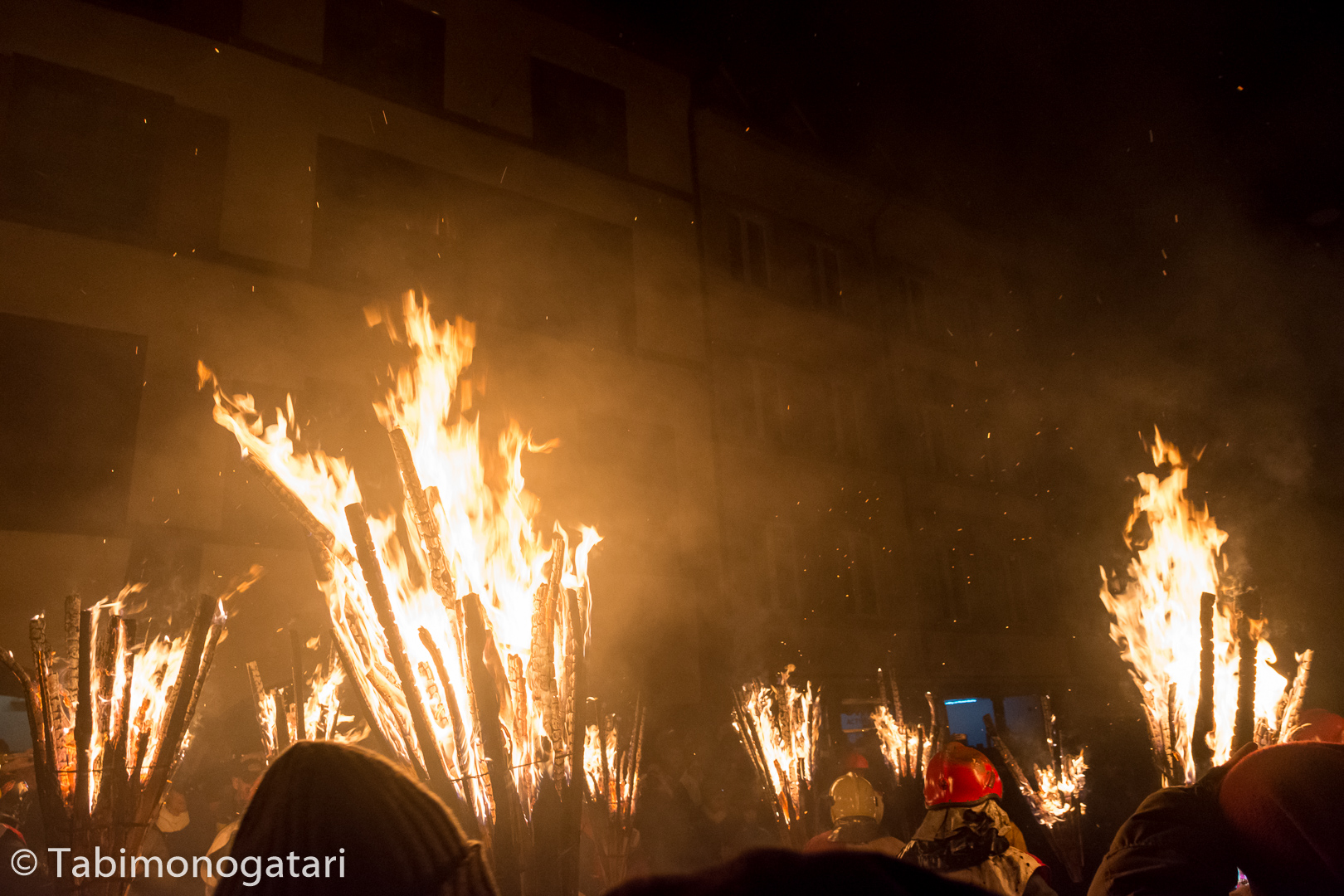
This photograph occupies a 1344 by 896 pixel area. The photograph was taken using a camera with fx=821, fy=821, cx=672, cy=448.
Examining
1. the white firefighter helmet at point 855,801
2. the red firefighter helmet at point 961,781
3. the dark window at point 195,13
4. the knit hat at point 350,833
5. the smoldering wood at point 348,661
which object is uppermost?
the dark window at point 195,13

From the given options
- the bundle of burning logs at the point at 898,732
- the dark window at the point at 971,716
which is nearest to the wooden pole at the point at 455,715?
the bundle of burning logs at the point at 898,732

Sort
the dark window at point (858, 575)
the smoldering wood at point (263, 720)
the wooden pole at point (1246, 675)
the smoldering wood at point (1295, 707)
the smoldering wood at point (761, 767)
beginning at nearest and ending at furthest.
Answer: the wooden pole at point (1246, 675) < the smoldering wood at point (1295, 707) < the smoldering wood at point (263, 720) < the smoldering wood at point (761, 767) < the dark window at point (858, 575)

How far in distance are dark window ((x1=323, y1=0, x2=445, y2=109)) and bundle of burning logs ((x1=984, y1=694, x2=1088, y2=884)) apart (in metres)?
11.3

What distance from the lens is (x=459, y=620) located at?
316cm

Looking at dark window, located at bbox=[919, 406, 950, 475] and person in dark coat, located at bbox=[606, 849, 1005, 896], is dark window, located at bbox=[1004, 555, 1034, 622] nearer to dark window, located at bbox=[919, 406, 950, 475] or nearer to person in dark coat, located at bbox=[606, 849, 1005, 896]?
dark window, located at bbox=[919, 406, 950, 475]

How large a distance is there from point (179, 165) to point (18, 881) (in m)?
8.05

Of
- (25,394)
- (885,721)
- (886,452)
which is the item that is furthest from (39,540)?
(886,452)

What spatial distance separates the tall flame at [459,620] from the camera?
307 cm

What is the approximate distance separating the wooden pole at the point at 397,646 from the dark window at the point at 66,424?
23.7ft

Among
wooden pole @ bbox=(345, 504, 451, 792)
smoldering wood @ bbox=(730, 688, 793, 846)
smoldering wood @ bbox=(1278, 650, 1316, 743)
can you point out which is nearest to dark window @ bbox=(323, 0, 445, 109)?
smoldering wood @ bbox=(730, 688, 793, 846)

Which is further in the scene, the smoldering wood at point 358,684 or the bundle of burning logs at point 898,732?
the bundle of burning logs at point 898,732

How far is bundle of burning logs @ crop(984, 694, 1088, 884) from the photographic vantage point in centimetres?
791

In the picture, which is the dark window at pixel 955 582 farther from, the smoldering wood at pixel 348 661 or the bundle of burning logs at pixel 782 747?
the smoldering wood at pixel 348 661

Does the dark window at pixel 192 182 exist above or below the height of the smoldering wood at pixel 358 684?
above
